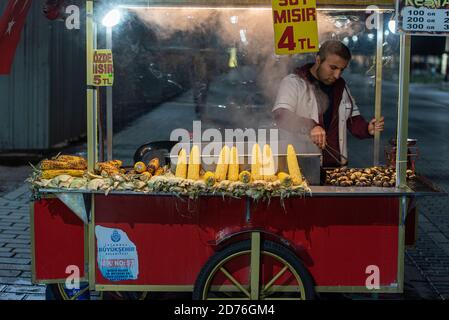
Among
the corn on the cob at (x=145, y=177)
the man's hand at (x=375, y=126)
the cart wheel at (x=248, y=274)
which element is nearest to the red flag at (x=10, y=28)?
the corn on the cob at (x=145, y=177)

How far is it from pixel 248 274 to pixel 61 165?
1517mm

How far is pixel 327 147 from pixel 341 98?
0.51m

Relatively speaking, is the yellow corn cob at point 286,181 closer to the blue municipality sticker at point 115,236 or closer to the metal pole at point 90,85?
the blue municipality sticker at point 115,236

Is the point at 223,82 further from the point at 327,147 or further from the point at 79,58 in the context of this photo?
the point at 327,147

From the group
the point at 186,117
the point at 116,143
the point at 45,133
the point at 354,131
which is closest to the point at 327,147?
the point at 354,131

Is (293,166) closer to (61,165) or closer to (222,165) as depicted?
(222,165)

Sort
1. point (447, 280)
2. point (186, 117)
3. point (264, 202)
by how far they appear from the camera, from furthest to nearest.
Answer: point (186, 117) → point (447, 280) → point (264, 202)

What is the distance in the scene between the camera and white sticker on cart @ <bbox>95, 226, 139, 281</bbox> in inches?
169

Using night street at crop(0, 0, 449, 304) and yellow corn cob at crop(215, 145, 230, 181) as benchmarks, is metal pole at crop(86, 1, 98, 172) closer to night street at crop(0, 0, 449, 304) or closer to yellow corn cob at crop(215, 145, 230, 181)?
night street at crop(0, 0, 449, 304)

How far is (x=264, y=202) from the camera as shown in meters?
4.20

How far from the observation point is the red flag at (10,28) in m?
4.46

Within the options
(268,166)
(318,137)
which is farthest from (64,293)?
(318,137)

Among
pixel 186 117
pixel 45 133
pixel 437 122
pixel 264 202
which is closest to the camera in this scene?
pixel 264 202
